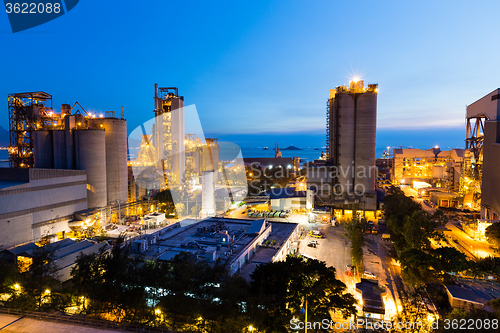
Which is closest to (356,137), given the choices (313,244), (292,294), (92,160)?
(313,244)

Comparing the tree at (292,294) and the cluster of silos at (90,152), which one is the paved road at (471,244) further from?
the cluster of silos at (90,152)

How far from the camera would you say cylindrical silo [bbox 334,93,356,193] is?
90.1 feet

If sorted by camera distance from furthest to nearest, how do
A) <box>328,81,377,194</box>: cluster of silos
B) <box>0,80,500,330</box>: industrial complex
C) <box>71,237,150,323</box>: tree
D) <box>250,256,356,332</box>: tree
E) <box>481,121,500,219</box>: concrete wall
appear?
1. <box>328,81,377,194</box>: cluster of silos
2. <box>481,121,500,219</box>: concrete wall
3. <box>0,80,500,330</box>: industrial complex
4. <box>71,237,150,323</box>: tree
5. <box>250,256,356,332</box>: tree

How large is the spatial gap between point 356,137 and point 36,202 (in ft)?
87.0

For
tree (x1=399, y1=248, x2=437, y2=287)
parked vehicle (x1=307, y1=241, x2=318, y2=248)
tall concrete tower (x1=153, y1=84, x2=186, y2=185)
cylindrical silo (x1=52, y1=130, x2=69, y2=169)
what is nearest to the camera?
tree (x1=399, y1=248, x2=437, y2=287)

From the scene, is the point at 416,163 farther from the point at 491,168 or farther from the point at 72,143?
the point at 72,143

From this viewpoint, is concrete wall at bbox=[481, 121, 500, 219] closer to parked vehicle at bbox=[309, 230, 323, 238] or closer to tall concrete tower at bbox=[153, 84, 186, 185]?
parked vehicle at bbox=[309, 230, 323, 238]

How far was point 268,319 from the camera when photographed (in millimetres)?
8172

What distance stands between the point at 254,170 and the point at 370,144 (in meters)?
32.2

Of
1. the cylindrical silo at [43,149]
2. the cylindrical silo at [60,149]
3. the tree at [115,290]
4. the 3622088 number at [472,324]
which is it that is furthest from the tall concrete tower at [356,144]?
the cylindrical silo at [43,149]

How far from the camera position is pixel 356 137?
27656mm

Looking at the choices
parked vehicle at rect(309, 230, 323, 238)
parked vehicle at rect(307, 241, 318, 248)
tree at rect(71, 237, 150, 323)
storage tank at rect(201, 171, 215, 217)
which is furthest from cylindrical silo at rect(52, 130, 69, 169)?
parked vehicle at rect(309, 230, 323, 238)

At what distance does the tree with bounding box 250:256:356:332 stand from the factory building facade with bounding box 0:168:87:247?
16.3m

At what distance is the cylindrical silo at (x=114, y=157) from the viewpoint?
2566 cm
